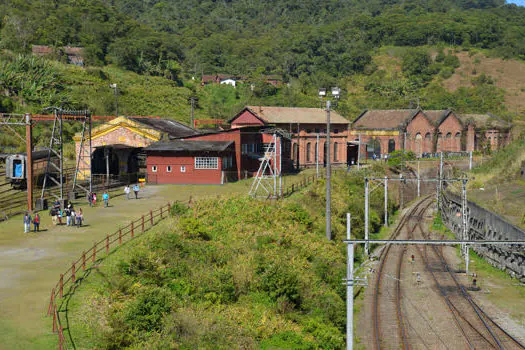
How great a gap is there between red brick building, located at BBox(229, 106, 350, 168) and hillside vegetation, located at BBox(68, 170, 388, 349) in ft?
106

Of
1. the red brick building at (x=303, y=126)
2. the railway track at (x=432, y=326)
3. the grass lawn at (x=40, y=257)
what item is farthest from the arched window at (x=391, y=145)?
the grass lawn at (x=40, y=257)

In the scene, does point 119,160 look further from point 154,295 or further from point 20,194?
point 154,295

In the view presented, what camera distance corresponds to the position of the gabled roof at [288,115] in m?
70.0

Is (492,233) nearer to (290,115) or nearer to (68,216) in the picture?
(68,216)

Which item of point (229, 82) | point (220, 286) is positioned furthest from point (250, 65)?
point (220, 286)

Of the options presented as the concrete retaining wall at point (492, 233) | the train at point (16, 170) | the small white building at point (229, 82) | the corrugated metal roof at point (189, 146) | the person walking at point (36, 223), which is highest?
the small white building at point (229, 82)

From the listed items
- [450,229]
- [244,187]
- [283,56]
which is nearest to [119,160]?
[244,187]

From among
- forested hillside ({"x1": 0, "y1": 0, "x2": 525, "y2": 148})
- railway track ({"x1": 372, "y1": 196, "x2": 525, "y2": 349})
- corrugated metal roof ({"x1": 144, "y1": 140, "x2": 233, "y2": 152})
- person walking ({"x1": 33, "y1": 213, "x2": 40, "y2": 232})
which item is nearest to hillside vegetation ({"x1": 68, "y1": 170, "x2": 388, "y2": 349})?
railway track ({"x1": 372, "y1": 196, "x2": 525, "y2": 349})

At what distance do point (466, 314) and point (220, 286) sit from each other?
1197 centimetres

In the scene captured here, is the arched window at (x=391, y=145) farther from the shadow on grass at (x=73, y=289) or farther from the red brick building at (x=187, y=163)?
the shadow on grass at (x=73, y=289)

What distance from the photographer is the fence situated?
18.9m

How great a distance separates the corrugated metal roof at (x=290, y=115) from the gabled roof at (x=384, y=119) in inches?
586

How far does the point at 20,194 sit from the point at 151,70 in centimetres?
8118

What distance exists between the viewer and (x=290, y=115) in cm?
7325
